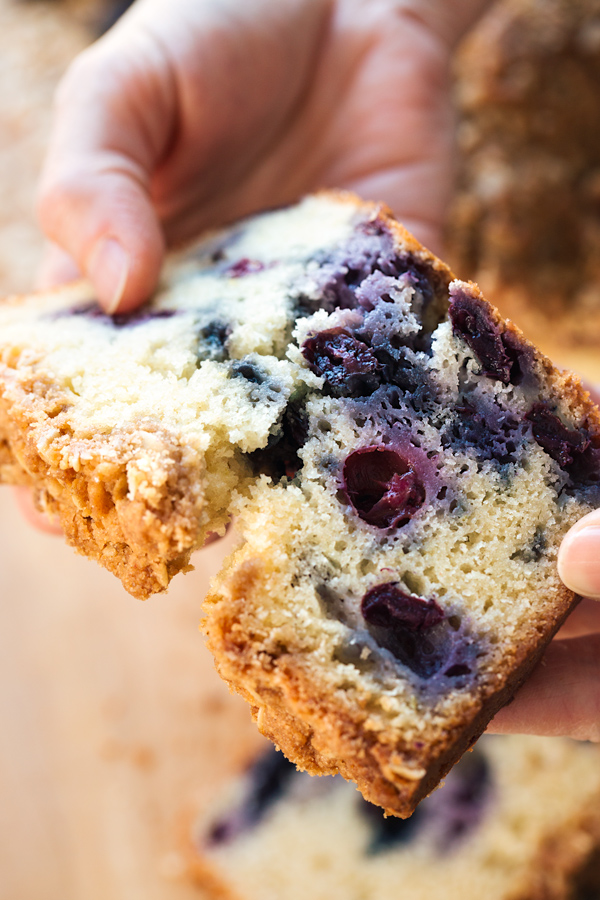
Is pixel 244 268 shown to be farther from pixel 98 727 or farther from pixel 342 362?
pixel 98 727

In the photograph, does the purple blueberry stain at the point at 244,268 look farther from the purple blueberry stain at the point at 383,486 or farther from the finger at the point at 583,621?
the finger at the point at 583,621

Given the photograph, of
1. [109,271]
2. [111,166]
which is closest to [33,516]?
[109,271]

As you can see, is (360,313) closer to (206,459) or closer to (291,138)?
(206,459)

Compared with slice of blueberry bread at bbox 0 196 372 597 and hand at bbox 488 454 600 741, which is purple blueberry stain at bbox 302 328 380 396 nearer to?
slice of blueberry bread at bbox 0 196 372 597

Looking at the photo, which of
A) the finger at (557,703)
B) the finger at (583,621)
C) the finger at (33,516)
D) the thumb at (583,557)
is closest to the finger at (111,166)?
the finger at (33,516)

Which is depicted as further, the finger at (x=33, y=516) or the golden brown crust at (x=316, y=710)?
the finger at (x=33, y=516)

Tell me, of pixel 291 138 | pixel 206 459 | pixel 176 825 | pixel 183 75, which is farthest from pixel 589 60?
pixel 176 825

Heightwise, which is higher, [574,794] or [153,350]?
[153,350]
